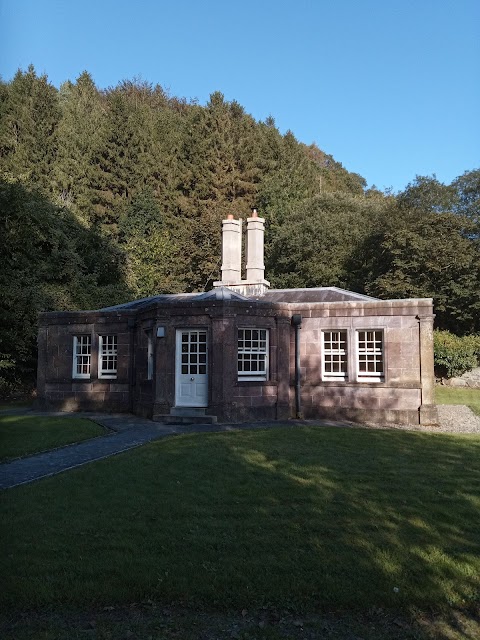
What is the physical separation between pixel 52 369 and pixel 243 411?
788 cm

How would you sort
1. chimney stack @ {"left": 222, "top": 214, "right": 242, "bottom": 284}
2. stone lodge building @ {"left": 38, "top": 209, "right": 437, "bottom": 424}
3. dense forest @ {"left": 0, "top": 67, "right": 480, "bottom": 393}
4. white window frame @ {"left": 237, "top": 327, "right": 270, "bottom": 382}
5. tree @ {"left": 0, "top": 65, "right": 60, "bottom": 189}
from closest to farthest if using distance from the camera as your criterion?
stone lodge building @ {"left": 38, "top": 209, "right": 437, "bottom": 424}
white window frame @ {"left": 237, "top": 327, "right": 270, "bottom": 382}
chimney stack @ {"left": 222, "top": 214, "right": 242, "bottom": 284}
dense forest @ {"left": 0, "top": 67, "right": 480, "bottom": 393}
tree @ {"left": 0, "top": 65, "right": 60, "bottom": 189}

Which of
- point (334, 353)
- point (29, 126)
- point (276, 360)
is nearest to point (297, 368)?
point (276, 360)

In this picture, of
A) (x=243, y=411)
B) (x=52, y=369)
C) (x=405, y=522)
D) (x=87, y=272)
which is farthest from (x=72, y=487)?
(x=87, y=272)

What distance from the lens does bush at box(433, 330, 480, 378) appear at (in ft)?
84.6

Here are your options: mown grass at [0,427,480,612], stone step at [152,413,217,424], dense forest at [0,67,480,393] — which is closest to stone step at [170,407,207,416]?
stone step at [152,413,217,424]

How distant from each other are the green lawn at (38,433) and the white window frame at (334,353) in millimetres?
7124

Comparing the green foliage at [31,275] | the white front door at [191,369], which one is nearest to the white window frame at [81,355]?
the green foliage at [31,275]

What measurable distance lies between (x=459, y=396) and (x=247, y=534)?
19.7m

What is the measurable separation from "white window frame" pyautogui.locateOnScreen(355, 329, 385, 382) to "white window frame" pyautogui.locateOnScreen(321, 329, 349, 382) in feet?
1.26

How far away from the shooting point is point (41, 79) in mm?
40406

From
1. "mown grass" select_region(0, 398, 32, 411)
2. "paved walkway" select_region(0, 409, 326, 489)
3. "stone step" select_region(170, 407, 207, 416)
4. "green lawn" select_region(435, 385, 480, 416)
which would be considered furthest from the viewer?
"mown grass" select_region(0, 398, 32, 411)

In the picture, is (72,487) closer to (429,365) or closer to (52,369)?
(429,365)

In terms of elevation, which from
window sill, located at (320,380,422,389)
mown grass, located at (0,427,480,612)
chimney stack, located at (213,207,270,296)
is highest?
chimney stack, located at (213,207,270,296)

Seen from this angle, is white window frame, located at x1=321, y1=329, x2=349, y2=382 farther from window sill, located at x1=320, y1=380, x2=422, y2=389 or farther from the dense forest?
the dense forest
